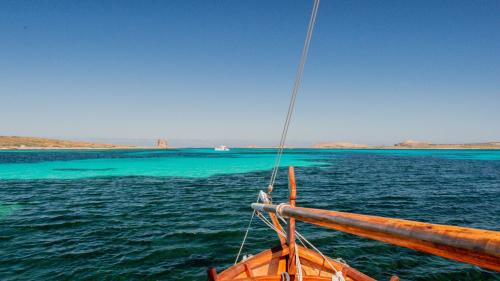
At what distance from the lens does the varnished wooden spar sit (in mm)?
1834

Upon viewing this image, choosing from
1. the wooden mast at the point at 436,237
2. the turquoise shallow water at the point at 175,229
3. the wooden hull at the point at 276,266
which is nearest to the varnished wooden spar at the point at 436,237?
the wooden mast at the point at 436,237

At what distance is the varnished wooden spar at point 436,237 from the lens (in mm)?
1834

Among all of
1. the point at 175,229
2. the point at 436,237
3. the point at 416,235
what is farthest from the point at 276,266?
the point at 175,229

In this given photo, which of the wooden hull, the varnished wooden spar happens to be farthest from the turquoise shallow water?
the varnished wooden spar

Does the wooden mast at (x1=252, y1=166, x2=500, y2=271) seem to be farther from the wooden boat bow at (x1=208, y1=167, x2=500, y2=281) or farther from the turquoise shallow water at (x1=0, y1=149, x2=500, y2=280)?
the turquoise shallow water at (x1=0, y1=149, x2=500, y2=280)

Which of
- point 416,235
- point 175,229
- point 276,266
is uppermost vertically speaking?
point 416,235

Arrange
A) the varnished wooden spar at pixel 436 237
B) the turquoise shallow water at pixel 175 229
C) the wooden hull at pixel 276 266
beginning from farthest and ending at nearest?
the turquoise shallow water at pixel 175 229
the wooden hull at pixel 276 266
the varnished wooden spar at pixel 436 237

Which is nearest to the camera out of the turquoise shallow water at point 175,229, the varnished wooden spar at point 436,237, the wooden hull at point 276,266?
the varnished wooden spar at point 436,237

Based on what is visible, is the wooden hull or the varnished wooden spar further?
the wooden hull

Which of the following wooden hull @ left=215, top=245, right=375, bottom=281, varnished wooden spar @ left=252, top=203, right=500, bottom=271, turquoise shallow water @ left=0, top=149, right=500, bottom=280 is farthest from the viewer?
turquoise shallow water @ left=0, top=149, right=500, bottom=280

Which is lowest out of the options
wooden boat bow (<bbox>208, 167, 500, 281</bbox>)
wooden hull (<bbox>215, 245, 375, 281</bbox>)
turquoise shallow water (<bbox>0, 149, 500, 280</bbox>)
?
turquoise shallow water (<bbox>0, 149, 500, 280</bbox>)

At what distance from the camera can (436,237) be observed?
2234 millimetres

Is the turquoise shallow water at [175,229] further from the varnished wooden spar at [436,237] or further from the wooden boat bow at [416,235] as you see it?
the varnished wooden spar at [436,237]

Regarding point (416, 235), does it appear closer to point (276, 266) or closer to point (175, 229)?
point (276, 266)
